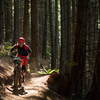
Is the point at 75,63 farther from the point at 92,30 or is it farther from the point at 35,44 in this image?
the point at 35,44

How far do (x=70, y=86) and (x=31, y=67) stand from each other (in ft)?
16.9

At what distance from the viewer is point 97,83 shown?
715 centimetres

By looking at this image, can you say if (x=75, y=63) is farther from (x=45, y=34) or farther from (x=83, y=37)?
(x=45, y=34)

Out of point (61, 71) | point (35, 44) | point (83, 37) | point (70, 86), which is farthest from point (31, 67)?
point (83, 37)

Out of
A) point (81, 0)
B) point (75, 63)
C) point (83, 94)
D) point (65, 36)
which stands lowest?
point (83, 94)

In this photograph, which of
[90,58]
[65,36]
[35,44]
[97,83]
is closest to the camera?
[97,83]

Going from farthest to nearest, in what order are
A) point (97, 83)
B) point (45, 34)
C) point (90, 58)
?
point (45, 34), point (90, 58), point (97, 83)

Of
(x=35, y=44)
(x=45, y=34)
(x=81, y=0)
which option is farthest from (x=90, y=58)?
(x=45, y=34)

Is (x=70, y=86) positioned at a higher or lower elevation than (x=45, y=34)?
lower

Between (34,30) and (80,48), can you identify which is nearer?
(80,48)

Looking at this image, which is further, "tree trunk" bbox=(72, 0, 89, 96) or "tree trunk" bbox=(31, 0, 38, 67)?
"tree trunk" bbox=(31, 0, 38, 67)

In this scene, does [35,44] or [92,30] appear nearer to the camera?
[92,30]

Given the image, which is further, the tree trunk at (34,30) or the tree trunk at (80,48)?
the tree trunk at (34,30)

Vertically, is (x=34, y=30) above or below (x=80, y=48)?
above
